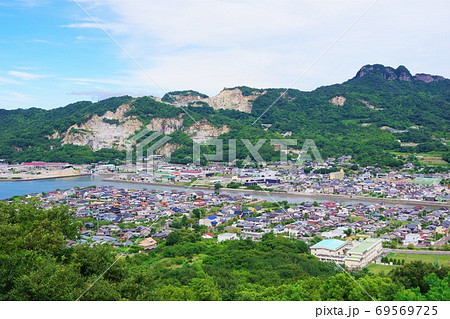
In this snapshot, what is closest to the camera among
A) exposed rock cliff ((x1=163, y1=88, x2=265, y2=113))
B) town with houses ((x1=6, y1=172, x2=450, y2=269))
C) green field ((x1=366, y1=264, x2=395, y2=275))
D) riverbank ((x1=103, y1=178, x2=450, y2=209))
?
green field ((x1=366, y1=264, x2=395, y2=275))

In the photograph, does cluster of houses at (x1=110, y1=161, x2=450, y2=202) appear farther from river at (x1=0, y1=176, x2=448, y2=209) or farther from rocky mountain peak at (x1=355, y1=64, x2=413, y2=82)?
rocky mountain peak at (x1=355, y1=64, x2=413, y2=82)

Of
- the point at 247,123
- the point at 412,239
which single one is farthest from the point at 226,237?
the point at 247,123

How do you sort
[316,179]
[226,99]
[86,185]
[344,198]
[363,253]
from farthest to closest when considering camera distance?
[226,99] → [316,179] → [86,185] → [344,198] → [363,253]

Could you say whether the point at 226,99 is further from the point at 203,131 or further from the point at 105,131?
the point at 105,131

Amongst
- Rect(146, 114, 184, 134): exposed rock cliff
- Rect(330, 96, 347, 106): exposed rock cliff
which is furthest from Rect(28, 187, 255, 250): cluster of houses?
Rect(330, 96, 347, 106): exposed rock cliff

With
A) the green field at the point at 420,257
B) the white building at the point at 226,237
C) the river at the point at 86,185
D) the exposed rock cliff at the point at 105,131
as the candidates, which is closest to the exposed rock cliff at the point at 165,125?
the exposed rock cliff at the point at 105,131

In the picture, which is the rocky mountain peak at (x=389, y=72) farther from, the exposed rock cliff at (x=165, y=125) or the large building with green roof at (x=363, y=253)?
the large building with green roof at (x=363, y=253)

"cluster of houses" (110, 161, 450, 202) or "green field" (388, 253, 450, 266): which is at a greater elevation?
"cluster of houses" (110, 161, 450, 202)

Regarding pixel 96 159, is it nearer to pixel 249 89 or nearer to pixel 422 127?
pixel 249 89

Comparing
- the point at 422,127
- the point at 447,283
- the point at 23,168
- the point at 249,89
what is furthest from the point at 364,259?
the point at 249,89
